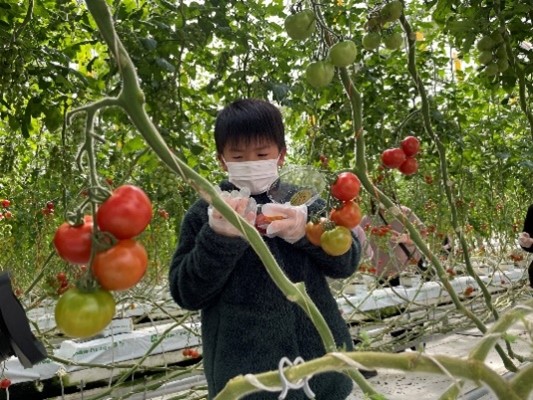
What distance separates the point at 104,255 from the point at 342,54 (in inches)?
23.6

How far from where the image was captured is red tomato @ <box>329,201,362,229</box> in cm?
101

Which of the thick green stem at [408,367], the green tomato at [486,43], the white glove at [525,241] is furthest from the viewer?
the white glove at [525,241]

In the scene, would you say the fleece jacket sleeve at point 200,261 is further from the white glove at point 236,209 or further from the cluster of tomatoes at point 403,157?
the cluster of tomatoes at point 403,157

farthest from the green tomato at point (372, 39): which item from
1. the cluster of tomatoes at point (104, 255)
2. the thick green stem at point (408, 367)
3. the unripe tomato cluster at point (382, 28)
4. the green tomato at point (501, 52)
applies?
the thick green stem at point (408, 367)

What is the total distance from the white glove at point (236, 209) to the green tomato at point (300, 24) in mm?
331

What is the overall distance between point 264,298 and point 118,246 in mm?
649

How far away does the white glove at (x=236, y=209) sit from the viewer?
0.85 m

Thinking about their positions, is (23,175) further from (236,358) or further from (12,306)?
(12,306)

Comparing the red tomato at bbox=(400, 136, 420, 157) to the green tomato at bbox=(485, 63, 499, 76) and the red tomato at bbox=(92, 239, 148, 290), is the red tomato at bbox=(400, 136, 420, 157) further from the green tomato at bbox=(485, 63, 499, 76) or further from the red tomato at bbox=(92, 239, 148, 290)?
the red tomato at bbox=(92, 239, 148, 290)

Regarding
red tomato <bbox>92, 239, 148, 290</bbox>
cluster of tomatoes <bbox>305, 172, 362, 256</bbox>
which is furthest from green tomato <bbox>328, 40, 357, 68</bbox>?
red tomato <bbox>92, 239, 148, 290</bbox>

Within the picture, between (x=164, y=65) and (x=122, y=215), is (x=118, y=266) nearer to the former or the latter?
(x=122, y=215)

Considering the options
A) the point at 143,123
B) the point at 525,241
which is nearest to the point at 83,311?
the point at 143,123

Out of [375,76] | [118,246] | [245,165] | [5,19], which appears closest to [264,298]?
[245,165]

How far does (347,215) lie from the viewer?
1.01m
